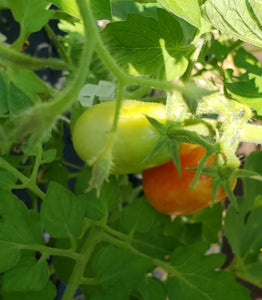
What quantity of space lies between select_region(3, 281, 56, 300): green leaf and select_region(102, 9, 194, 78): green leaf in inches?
10.3

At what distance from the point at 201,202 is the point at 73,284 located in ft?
0.65

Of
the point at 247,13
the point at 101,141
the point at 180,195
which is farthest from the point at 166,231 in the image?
the point at 247,13

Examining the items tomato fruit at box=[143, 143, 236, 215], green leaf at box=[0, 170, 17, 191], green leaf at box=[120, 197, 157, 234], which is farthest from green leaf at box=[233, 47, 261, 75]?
green leaf at box=[0, 170, 17, 191]

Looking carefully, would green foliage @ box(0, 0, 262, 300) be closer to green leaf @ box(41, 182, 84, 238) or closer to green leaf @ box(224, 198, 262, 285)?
green leaf @ box(41, 182, 84, 238)

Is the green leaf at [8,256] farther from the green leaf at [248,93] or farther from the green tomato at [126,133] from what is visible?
the green leaf at [248,93]

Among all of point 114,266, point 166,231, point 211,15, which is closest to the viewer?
point 211,15

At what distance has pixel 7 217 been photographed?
1.52 feet

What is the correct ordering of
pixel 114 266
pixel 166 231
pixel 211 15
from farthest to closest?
pixel 166 231 < pixel 114 266 < pixel 211 15

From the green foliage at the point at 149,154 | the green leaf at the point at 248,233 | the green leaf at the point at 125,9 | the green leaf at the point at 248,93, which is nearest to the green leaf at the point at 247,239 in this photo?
the green leaf at the point at 248,233

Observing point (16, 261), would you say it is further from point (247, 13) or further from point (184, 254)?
point (247, 13)

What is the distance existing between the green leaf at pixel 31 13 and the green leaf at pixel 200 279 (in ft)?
1.05

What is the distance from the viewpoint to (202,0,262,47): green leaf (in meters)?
0.39

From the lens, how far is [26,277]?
17.7 inches

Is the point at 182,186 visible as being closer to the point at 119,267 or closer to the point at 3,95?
the point at 119,267
